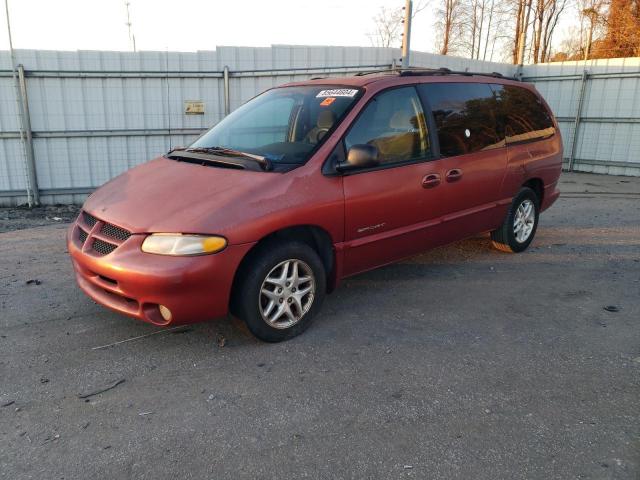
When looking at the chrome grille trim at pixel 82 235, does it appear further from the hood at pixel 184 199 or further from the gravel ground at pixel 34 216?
the gravel ground at pixel 34 216

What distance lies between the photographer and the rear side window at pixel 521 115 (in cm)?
528

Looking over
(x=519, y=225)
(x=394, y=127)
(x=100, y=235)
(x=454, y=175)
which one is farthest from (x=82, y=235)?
(x=519, y=225)

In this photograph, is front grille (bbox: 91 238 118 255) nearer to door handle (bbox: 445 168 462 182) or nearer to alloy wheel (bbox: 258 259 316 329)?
alloy wheel (bbox: 258 259 316 329)

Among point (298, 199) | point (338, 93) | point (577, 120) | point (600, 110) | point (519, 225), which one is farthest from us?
point (577, 120)

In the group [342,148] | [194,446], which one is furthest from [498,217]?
[194,446]

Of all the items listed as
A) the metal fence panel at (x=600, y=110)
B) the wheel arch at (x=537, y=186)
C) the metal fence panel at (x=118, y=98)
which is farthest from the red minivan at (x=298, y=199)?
the metal fence panel at (x=600, y=110)

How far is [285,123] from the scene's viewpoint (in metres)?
4.48

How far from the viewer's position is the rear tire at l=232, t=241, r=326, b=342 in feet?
11.1

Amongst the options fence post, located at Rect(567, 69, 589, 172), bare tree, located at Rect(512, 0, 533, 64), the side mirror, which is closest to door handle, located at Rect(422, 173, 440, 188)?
the side mirror

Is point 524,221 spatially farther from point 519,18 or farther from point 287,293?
point 519,18

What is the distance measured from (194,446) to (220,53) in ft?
27.2

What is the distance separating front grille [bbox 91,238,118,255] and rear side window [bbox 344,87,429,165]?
5.82 feet

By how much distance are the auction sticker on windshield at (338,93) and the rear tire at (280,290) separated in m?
1.31

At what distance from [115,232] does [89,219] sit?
51 cm
